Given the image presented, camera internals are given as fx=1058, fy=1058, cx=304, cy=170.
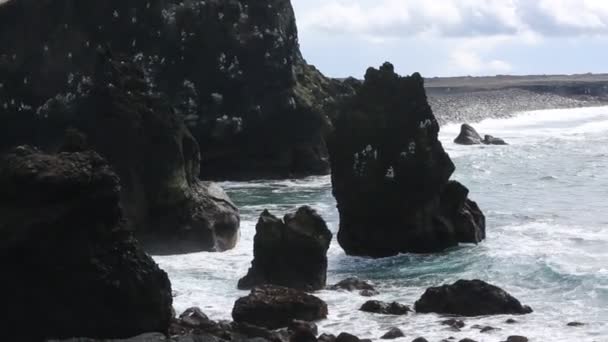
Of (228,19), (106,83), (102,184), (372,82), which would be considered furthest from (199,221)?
(228,19)

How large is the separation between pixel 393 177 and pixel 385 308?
10.7m

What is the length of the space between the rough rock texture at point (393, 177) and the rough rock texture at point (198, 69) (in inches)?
930

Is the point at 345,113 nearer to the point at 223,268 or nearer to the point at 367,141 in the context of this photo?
the point at 367,141

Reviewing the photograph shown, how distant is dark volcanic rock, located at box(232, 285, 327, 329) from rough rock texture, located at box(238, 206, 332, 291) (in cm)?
384

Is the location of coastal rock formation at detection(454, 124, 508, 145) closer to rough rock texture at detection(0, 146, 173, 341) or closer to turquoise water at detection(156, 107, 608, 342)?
turquoise water at detection(156, 107, 608, 342)

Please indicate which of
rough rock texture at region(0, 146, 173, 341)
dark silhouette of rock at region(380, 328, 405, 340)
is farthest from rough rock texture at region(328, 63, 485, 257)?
rough rock texture at region(0, 146, 173, 341)

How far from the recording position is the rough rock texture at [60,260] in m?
20.2

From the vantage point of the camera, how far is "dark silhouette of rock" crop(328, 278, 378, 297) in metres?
29.4

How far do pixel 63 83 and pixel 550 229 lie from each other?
29387 mm

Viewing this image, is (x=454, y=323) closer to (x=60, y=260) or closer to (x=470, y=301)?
(x=470, y=301)

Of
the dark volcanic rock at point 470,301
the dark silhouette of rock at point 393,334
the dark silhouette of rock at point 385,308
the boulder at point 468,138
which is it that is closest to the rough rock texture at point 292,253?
the dark silhouette of rock at point 385,308

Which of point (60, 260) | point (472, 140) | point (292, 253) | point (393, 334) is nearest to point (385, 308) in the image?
point (393, 334)

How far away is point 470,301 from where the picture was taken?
26.2m

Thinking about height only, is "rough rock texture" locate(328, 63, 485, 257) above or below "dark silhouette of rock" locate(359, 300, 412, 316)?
above
